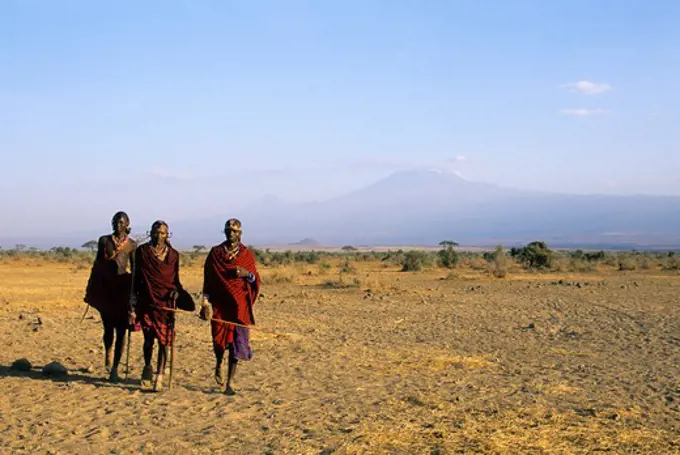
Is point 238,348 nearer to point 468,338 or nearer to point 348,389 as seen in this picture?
point 348,389

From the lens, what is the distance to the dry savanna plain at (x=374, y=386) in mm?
7086

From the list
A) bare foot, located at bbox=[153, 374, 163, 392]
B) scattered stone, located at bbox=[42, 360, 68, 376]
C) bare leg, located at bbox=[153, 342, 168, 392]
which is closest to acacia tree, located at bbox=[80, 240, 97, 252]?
scattered stone, located at bbox=[42, 360, 68, 376]

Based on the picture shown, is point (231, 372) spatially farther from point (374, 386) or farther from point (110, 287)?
point (110, 287)

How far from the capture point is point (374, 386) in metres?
9.50

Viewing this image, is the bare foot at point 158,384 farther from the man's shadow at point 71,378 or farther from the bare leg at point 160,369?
the man's shadow at point 71,378

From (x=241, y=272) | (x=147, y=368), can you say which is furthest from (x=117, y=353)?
(x=241, y=272)

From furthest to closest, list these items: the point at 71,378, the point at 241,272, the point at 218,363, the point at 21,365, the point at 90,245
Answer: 1. the point at 90,245
2. the point at 21,365
3. the point at 71,378
4. the point at 218,363
5. the point at 241,272

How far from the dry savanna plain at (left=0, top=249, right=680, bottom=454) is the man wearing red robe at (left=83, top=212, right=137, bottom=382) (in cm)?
77

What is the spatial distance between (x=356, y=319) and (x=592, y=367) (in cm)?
672

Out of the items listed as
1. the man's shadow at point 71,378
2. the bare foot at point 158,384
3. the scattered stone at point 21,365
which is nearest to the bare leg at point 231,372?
the bare foot at point 158,384

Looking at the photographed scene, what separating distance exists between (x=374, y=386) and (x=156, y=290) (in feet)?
9.75

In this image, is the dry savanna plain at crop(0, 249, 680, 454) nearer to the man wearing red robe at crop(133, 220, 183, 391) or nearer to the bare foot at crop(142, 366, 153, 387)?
the bare foot at crop(142, 366, 153, 387)

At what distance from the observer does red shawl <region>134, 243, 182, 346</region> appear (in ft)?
29.7

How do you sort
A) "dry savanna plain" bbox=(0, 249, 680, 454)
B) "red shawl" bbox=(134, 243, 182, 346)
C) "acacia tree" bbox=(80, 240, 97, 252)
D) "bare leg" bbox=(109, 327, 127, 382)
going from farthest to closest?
"acacia tree" bbox=(80, 240, 97, 252), "bare leg" bbox=(109, 327, 127, 382), "red shawl" bbox=(134, 243, 182, 346), "dry savanna plain" bbox=(0, 249, 680, 454)
